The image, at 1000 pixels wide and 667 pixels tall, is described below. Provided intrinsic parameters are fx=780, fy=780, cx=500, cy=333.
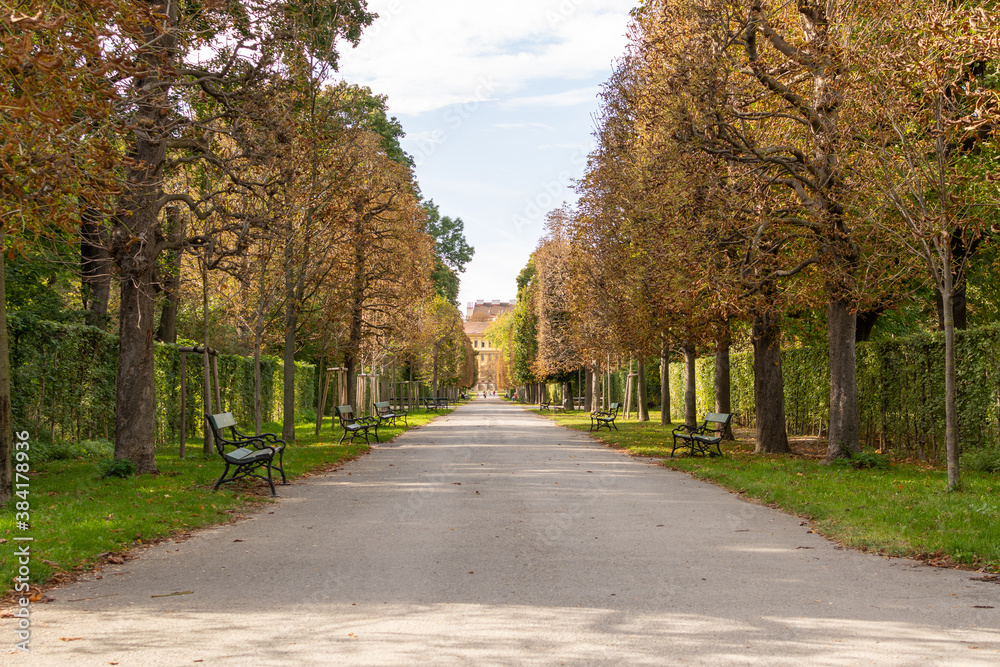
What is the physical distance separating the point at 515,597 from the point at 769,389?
13.7 m

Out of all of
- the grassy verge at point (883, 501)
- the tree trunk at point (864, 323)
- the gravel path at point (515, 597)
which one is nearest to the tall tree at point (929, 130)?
the grassy verge at point (883, 501)

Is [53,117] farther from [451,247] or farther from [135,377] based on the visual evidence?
[451,247]

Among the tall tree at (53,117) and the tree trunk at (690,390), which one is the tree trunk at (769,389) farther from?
the tall tree at (53,117)

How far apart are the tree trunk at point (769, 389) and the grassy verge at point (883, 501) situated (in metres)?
1.25

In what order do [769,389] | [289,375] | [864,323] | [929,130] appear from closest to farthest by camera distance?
[929,130]
[769,389]
[864,323]
[289,375]

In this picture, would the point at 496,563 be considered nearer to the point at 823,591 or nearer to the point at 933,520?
the point at 823,591

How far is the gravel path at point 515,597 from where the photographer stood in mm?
4586

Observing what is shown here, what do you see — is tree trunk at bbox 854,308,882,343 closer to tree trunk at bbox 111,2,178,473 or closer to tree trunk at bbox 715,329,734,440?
tree trunk at bbox 715,329,734,440

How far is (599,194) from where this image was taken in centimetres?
2430

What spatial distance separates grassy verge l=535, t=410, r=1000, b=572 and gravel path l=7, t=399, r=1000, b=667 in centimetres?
42

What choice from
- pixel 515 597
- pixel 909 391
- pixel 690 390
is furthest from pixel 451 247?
pixel 515 597

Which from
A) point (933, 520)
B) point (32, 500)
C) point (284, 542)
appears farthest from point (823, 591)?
point (32, 500)

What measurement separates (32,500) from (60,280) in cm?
1086

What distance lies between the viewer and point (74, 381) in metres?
14.9
